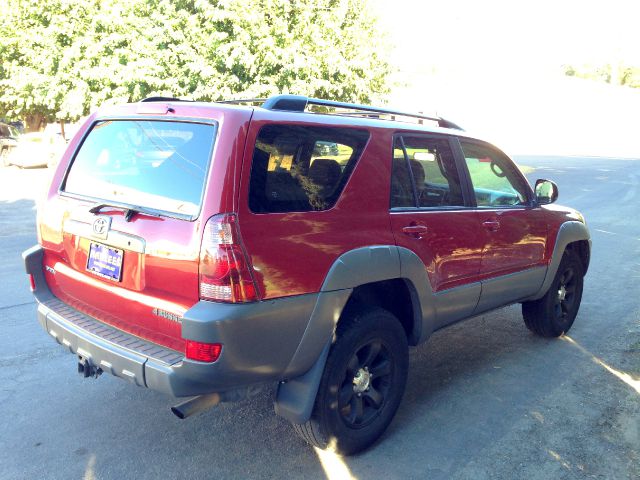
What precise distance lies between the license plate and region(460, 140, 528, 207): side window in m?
2.52

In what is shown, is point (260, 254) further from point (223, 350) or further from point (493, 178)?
point (493, 178)

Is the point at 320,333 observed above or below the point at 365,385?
above

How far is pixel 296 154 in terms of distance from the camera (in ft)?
9.36

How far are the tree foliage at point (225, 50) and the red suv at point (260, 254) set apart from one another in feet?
45.3

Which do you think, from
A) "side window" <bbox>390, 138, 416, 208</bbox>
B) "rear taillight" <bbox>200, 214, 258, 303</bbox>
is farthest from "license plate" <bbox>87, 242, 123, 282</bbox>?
"side window" <bbox>390, 138, 416, 208</bbox>

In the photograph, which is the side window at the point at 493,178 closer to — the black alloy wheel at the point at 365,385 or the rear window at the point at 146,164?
the black alloy wheel at the point at 365,385

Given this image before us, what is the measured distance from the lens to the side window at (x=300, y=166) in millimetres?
2684

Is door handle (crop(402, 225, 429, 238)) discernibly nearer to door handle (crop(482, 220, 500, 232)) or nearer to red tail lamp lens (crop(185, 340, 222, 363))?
door handle (crop(482, 220, 500, 232))

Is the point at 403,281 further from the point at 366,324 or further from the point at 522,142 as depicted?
the point at 522,142

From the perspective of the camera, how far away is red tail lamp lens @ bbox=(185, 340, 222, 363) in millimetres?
2510

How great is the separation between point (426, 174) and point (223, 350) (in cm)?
189

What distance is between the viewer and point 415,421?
3574 mm

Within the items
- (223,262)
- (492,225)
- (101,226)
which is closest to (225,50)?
(492,225)

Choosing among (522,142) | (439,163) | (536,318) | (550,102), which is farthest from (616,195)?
(550,102)
